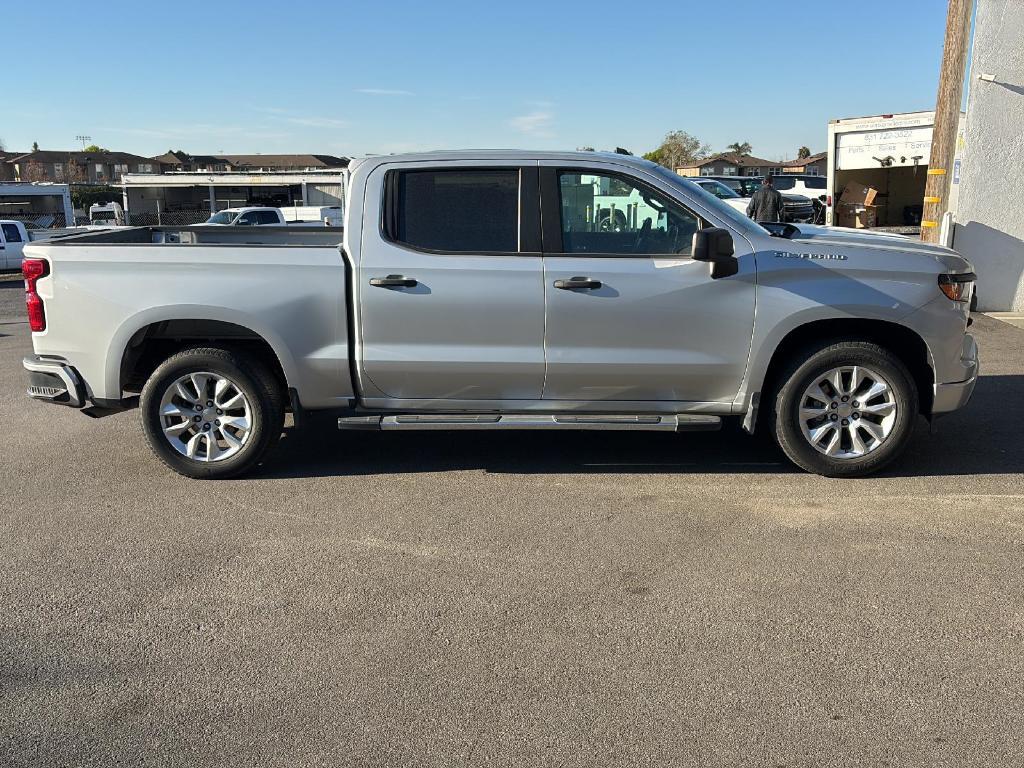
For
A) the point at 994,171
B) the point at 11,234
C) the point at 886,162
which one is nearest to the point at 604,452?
the point at 994,171

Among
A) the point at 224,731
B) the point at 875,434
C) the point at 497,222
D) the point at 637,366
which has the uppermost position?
the point at 497,222

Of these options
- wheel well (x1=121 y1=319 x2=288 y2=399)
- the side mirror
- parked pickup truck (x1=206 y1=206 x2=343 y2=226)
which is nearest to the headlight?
the side mirror

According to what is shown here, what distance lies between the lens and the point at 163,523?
5207 mm

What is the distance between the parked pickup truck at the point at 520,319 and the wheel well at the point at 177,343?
20 millimetres

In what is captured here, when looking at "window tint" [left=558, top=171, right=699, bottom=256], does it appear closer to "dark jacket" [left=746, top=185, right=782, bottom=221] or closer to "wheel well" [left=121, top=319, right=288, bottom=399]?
"wheel well" [left=121, top=319, right=288, bottom=399]

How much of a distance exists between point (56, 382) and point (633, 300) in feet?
12.0

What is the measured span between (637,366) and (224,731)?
130 inches

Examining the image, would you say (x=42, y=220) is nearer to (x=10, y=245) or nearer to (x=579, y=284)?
(x=10, y=245)

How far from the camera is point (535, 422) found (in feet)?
18.8

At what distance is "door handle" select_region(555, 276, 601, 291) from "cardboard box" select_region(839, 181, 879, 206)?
54.8 feet

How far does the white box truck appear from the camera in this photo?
19.0m

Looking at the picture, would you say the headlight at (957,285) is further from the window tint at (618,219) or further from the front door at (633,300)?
the window tint at (618,219)

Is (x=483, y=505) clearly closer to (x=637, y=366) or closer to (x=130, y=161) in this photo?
(x=637, y=366)

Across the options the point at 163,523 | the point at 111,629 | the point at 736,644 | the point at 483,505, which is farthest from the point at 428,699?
the point at 163,523
